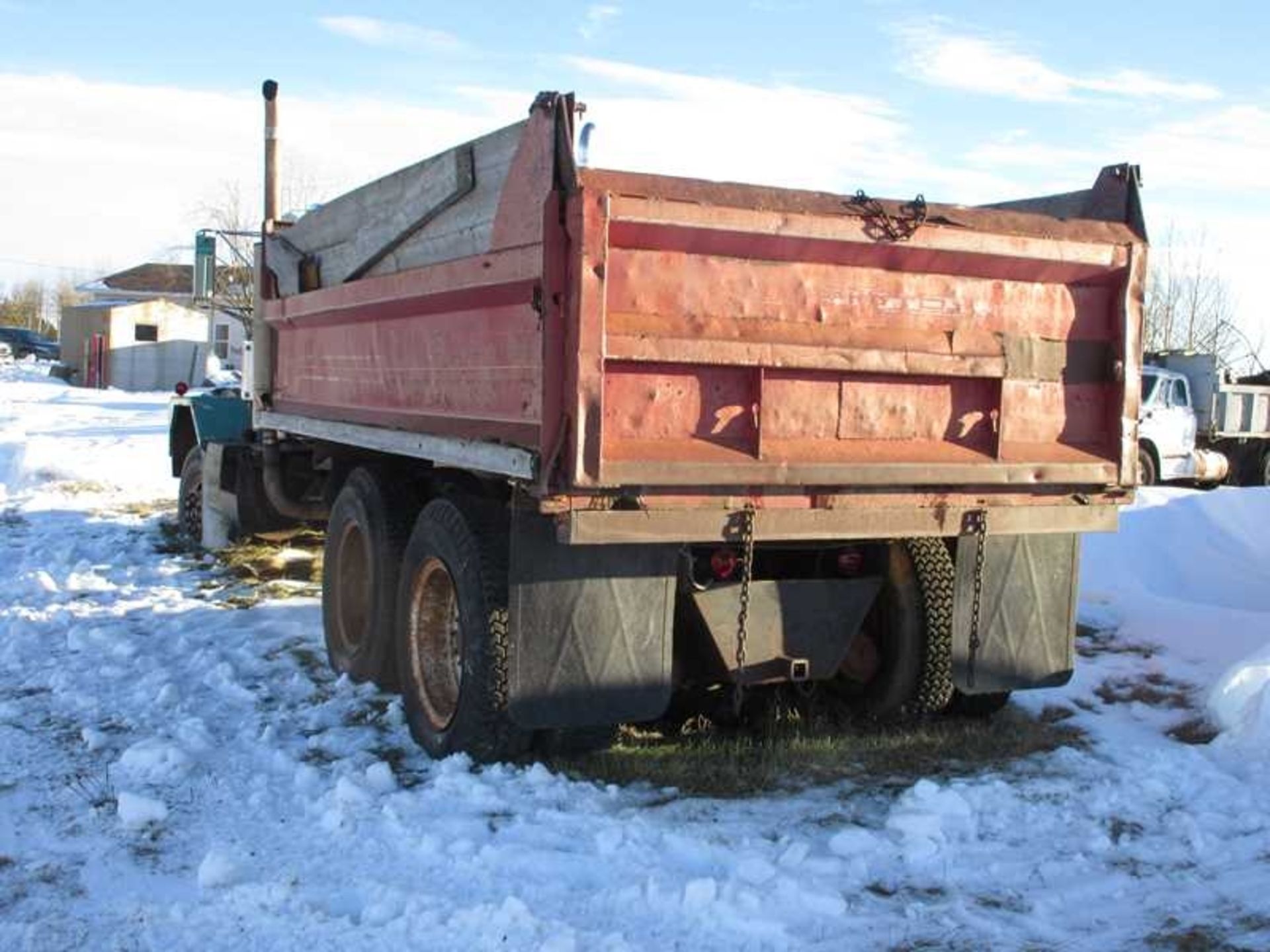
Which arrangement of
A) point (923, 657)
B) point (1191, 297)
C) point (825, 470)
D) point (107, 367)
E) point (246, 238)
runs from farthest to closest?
point (107, 367)
point (1191, 297)
point (246, 238)
point (923, 657)
point (825, 470)

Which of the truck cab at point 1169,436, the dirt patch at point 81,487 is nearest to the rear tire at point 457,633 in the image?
the dirt patch at point 81,487

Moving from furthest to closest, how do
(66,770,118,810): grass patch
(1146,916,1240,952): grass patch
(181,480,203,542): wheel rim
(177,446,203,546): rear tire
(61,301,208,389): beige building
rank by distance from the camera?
(61,301,208,389): beige building < (181,480,203,542): wheel rim < (177,446,203,546): rear tire < (66,770,118,810): grass patch < (1146,916,1240,952): grass patch

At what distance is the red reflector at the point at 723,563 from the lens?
5102 mm

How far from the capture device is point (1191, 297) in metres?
44.4

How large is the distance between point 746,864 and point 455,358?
240cm

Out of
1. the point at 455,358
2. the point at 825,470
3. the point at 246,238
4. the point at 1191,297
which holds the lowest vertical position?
the point at 825,470

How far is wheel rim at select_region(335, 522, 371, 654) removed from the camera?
699cm

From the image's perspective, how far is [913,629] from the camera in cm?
561

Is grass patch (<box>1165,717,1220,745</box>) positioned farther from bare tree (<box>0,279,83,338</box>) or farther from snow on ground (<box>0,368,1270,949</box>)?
bare tree (<box>0,279,83,338</box>)

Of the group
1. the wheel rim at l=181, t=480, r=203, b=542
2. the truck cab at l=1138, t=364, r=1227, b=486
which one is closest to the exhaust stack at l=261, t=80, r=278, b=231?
the wheel rim at l=181, t=480, r=203, b=542

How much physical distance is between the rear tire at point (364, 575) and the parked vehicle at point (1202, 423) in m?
15.4

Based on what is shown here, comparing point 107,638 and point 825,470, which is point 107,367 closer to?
point 107,638

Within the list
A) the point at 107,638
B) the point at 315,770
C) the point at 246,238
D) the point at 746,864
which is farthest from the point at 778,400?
the point at 246,238

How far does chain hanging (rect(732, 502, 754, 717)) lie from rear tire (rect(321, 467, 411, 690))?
6.63 feet
